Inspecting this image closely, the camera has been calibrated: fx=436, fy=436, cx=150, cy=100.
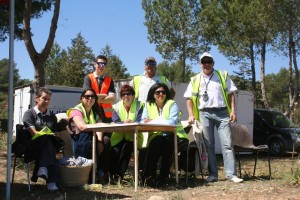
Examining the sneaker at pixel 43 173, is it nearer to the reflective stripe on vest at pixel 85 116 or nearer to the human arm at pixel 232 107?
the reflective stripe on vest at pixel 85 116

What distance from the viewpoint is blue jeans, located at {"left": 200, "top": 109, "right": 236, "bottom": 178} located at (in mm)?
5727

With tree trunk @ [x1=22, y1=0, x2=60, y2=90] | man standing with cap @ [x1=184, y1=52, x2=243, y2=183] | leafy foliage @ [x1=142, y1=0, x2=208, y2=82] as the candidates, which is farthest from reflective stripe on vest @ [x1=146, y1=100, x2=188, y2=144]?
leafy foliage @ [x1=142, y1=0, x2=208, y2=82]

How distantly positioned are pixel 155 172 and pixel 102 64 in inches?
68.3

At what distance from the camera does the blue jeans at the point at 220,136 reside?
5727 mm

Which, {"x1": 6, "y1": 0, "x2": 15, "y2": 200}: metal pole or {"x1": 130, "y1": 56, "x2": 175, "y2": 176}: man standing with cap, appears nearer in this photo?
{"x1": 6, "y1": 0, "x2": 15, "y2": 200}: metal pole

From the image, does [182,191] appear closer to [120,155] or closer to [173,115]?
[173,115]

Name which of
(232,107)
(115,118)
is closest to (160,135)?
(115,118)

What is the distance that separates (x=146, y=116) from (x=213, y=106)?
91cm

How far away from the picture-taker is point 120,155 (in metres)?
5.71

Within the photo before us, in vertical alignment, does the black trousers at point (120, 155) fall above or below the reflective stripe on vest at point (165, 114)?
below

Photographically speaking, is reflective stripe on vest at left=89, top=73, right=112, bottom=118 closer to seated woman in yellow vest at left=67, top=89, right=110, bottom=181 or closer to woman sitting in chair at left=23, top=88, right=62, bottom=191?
seated woman in yellow vest at left=67, top=89, right=110, bottom=181

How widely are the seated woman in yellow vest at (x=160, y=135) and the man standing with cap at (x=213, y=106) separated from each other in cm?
43

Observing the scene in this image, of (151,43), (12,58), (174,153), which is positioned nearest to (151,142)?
(174,153)

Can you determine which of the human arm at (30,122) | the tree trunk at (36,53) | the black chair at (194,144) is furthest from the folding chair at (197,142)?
the tree trunk at (36,53)
